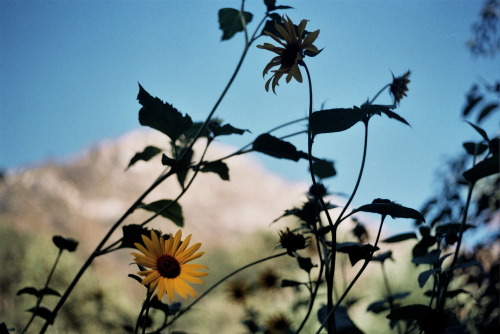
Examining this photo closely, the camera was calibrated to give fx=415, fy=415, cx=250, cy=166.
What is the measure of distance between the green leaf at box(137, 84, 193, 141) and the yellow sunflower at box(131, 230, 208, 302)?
6.4 inches

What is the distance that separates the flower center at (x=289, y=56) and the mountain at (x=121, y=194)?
1583 cm

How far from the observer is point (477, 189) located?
4.05 feet

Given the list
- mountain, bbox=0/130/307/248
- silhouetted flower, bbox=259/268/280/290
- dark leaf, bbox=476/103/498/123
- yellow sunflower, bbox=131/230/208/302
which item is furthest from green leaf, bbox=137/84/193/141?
mountain, bbox=0/130/307/248

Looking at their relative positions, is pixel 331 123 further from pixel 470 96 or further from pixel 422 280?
pixel 470 96

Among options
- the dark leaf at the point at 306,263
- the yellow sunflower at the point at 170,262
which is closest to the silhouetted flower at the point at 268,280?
the dark leaf at the point at 306,263

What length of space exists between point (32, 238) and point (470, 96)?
7441mm

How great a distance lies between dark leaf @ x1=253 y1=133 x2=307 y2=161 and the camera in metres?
0.55

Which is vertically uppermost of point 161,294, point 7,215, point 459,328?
point 7,215

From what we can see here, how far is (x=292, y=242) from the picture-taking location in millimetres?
551

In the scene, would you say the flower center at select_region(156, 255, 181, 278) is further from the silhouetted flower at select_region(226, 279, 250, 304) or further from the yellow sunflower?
the silhouetted flower at select_region(226, 279, 250, 304)

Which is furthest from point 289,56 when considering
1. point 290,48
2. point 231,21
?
point 231,21

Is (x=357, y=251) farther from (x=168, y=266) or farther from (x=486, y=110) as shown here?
(x=486, y=110)

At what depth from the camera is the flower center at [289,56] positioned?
1.59ft

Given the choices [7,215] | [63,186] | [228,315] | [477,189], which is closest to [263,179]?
[63,186]
